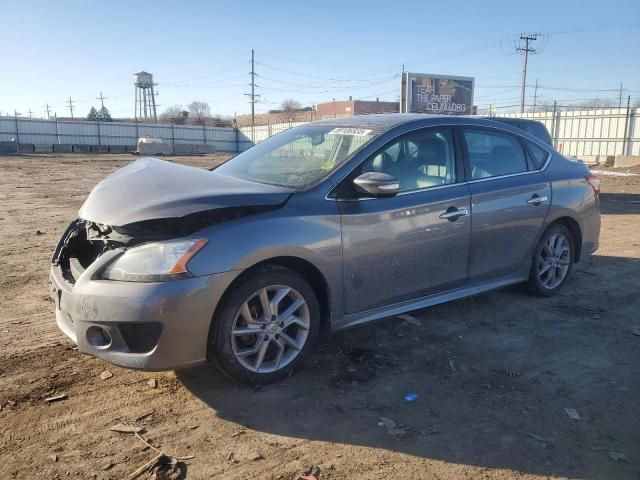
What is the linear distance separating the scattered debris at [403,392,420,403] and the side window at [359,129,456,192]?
148cm

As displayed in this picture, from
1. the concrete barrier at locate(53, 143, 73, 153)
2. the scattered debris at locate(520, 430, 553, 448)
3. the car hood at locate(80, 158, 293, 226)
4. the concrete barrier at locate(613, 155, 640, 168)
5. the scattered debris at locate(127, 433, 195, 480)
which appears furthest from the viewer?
the concrete barrier at locate(53, 143, 73, 153)

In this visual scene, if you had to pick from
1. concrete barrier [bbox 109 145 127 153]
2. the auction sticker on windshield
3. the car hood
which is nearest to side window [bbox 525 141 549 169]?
the auction sticker on windshield

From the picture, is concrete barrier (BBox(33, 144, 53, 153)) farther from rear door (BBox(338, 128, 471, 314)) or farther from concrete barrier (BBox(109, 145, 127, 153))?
rear door (BBox(338, 128, 471, 314))

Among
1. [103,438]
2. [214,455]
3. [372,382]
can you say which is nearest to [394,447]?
[372,382]

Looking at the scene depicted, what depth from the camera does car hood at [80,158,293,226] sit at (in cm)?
313

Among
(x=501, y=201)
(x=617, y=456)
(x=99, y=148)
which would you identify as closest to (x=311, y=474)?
(x=617, y=456)

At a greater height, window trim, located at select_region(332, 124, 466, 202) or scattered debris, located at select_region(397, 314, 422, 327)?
window trim, located at select_region(332, 124, 466, 202)

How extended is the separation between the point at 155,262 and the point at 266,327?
2.62 ft

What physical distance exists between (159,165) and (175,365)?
1763mm

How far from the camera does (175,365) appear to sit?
3.06 m

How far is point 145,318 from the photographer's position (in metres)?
2.92

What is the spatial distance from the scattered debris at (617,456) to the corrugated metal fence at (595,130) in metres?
28.1

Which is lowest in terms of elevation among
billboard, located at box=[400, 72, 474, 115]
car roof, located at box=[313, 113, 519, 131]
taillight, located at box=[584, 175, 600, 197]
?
taillight, located at box=[584, 175, 600, 197]

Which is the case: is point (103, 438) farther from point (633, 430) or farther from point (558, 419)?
point (633, 430)
